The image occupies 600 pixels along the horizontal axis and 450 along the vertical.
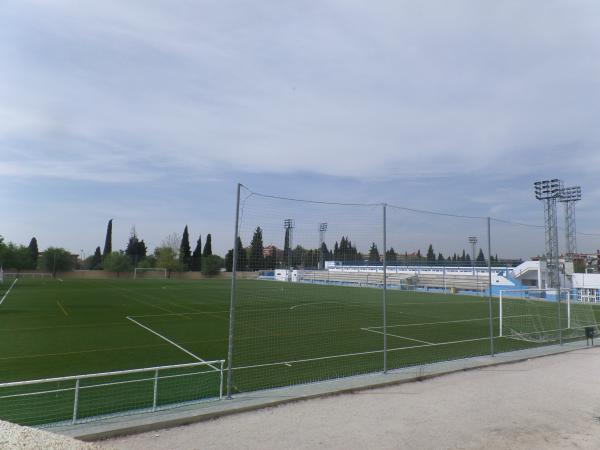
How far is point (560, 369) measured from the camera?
9180mm

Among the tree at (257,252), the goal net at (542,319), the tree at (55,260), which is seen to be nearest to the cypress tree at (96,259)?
the tree at (55,260)

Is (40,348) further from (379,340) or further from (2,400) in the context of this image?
(379,340)

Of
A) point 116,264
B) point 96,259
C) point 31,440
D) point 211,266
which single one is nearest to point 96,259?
point 96,259

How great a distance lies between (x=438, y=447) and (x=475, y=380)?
347 cm

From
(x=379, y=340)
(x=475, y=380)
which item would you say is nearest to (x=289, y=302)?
(x=379, y=340)

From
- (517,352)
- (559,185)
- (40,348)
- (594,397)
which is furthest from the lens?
(559,185)

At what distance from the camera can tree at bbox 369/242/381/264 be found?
948 cm

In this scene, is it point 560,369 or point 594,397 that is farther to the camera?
point 560,369

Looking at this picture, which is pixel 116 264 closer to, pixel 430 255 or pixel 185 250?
pixel 185 250

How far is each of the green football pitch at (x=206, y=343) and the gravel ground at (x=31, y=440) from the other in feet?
9.16

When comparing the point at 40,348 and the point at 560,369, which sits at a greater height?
the point at 560,369

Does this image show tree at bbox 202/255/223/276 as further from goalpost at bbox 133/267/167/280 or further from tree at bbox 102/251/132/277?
tree at bbox 102/251/132/277

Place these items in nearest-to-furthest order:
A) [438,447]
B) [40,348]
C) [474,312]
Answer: [438,447], [40,348], [474,312]

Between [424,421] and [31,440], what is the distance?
191 inches
